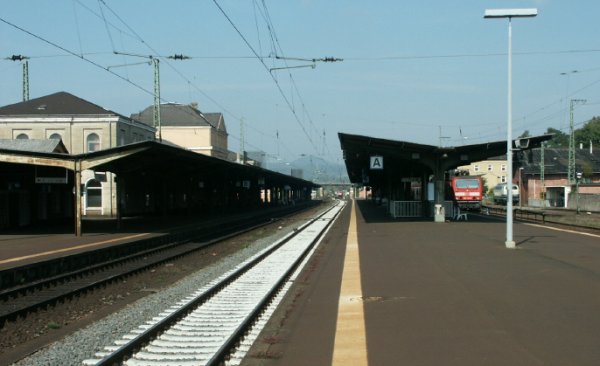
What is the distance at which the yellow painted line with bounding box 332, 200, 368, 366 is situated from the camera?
6.15m

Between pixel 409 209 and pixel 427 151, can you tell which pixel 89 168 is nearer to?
pixel 427 151

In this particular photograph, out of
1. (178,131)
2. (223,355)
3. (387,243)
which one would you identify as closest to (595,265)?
(387,243)

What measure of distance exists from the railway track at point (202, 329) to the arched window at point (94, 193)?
34.8 metres

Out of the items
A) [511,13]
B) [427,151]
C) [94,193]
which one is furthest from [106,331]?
[94,193]

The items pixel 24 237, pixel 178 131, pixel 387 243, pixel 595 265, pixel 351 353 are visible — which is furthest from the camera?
pixel 178 131

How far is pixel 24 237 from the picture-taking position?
2384 centimetres

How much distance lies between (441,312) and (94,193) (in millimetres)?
41200

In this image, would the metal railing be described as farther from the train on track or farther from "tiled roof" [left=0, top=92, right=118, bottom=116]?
"tiled roof" [left=0, top=92, right=118, bottom=116]

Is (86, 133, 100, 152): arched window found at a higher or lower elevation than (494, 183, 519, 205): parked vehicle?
higher

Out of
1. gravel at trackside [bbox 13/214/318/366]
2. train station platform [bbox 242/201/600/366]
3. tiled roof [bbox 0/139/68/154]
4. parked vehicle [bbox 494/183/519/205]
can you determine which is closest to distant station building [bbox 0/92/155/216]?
tiled roof [bbox 0/139/68/154]

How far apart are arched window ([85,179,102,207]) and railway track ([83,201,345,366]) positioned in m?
34.8

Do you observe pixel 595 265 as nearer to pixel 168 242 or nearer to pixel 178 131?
pixel 168 242

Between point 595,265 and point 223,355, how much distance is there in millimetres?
9889

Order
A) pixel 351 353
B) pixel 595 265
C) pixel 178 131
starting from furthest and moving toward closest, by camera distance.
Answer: pixel 178 131 → pixel 595 265 → pixel 351 353
